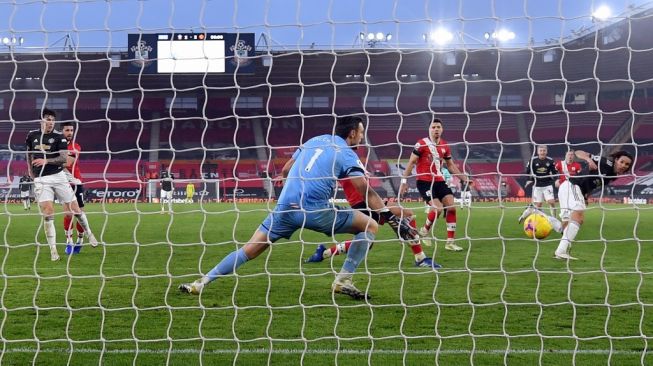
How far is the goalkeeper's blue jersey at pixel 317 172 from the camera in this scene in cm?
552

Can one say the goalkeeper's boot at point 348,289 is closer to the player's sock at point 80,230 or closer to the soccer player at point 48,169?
the soccer player at point 48,169

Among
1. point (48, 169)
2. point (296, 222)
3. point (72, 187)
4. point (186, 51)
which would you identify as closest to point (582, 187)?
point (296, 222)

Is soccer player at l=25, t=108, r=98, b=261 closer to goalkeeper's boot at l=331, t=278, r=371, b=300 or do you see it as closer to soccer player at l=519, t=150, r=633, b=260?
goalkeeper's boot at l=331, t=278, r=371, b=300

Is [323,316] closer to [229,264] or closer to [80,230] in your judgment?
[229,264]

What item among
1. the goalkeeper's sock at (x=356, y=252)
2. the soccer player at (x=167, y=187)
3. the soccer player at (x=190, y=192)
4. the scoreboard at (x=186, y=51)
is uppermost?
the scoreboard at (x=186, y=51)

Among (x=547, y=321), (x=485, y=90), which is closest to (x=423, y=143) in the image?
(x=547, y=321)

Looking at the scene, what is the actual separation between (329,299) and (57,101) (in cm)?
2945

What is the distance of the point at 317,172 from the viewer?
5.58m

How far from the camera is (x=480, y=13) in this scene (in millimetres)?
5535

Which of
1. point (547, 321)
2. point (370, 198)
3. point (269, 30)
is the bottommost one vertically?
point (547, 321)

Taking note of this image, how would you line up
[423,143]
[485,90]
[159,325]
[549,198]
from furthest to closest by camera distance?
[485,90] → [549,198] → [423,143] → [159,325]

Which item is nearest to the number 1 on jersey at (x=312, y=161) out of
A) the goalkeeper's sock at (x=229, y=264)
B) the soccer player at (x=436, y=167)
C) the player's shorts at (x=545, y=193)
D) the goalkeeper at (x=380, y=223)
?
the goalkeeper's sock at (x=229, y=264)

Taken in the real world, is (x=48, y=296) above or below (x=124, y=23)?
below

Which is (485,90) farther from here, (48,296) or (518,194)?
(48,296)
